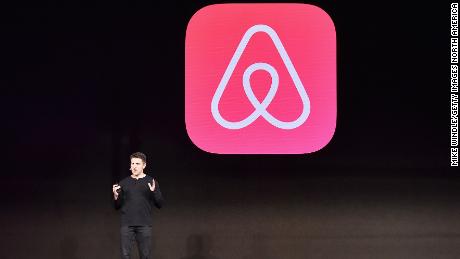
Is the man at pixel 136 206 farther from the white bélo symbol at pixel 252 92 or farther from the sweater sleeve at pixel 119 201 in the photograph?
the white bélo symbol at pixel 252 92

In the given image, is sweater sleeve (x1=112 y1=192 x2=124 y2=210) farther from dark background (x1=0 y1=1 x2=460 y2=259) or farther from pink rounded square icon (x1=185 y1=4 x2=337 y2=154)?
pink rounded square icon (x1=185 y1=4 x2=337 y2=154)

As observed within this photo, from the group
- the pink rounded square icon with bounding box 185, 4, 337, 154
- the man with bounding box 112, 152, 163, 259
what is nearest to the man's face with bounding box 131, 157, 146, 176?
the man with bounding box 112, 152, 163, 259

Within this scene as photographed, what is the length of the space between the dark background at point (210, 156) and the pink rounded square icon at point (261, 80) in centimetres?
13

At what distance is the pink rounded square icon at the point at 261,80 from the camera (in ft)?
21.9

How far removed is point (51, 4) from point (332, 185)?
3.67 metres

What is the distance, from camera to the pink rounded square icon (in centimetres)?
668

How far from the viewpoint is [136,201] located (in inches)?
225

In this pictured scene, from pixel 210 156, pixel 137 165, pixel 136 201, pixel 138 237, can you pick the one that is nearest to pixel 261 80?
pixel 210 156

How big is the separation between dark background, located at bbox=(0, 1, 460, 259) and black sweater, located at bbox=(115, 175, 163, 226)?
36.7 inches

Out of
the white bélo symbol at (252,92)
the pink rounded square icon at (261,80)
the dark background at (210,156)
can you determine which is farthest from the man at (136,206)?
the white bélo symbol at (252,92)

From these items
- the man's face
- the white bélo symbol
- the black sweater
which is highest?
the white bélo symbol

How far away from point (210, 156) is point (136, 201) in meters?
1.27

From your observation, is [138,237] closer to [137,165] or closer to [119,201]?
[119,201]

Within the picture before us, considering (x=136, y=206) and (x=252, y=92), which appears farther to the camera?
(x=252, y=92)
